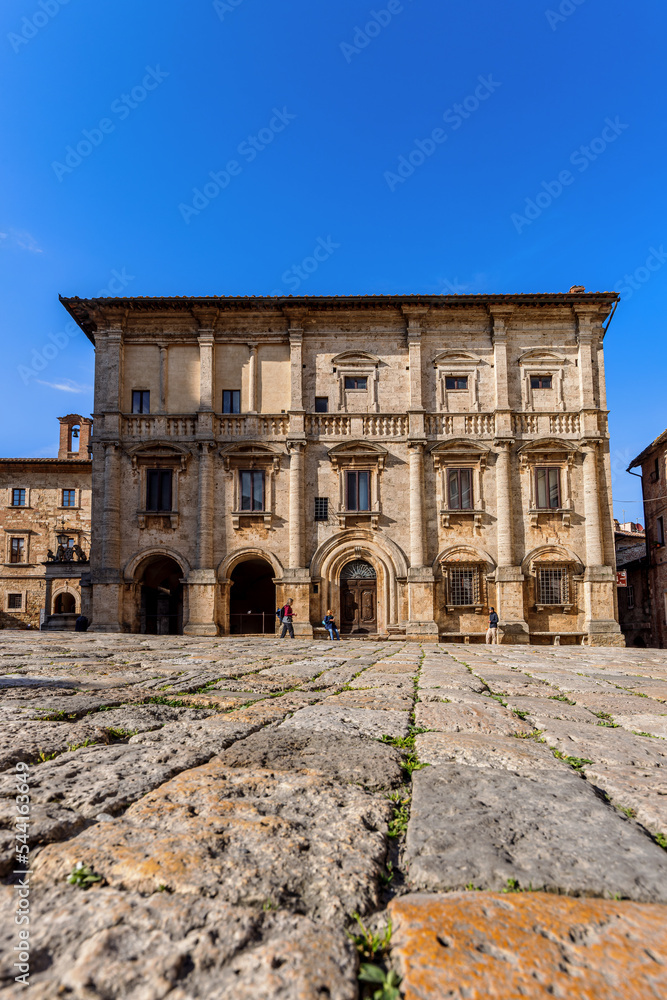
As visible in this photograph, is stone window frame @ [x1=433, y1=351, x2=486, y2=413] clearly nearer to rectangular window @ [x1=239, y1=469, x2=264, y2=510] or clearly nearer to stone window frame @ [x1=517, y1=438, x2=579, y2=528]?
stone window frame @ [x1=517, y1=438, x2=579, y2=528]

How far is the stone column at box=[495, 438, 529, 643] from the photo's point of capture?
21.9m

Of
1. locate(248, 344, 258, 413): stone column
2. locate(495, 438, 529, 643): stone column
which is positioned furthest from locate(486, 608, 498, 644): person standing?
locate(248, 344, 258, 413): stone column

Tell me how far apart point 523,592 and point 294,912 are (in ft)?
73.3

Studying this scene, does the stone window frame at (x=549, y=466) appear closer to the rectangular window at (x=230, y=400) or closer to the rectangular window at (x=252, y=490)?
the rectangular window at (x=252, y=490)

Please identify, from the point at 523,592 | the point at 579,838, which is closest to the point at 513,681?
the point at 579,838

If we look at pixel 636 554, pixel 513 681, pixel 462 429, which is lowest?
pixel 513 681

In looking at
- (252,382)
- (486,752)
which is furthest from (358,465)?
(486,752)

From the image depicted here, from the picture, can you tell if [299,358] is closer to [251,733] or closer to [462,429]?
[462,429]

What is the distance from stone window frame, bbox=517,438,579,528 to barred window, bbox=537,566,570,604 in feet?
5.86

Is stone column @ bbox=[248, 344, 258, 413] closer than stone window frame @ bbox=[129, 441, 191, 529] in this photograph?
No

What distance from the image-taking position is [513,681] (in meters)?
6.98

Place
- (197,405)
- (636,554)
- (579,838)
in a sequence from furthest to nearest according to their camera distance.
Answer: (636,554) < (197,405) < (579,838)

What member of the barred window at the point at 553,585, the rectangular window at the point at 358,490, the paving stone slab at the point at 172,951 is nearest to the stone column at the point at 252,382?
the rectangular window at the point at 358,490

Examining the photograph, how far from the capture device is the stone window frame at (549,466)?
22.9 m
